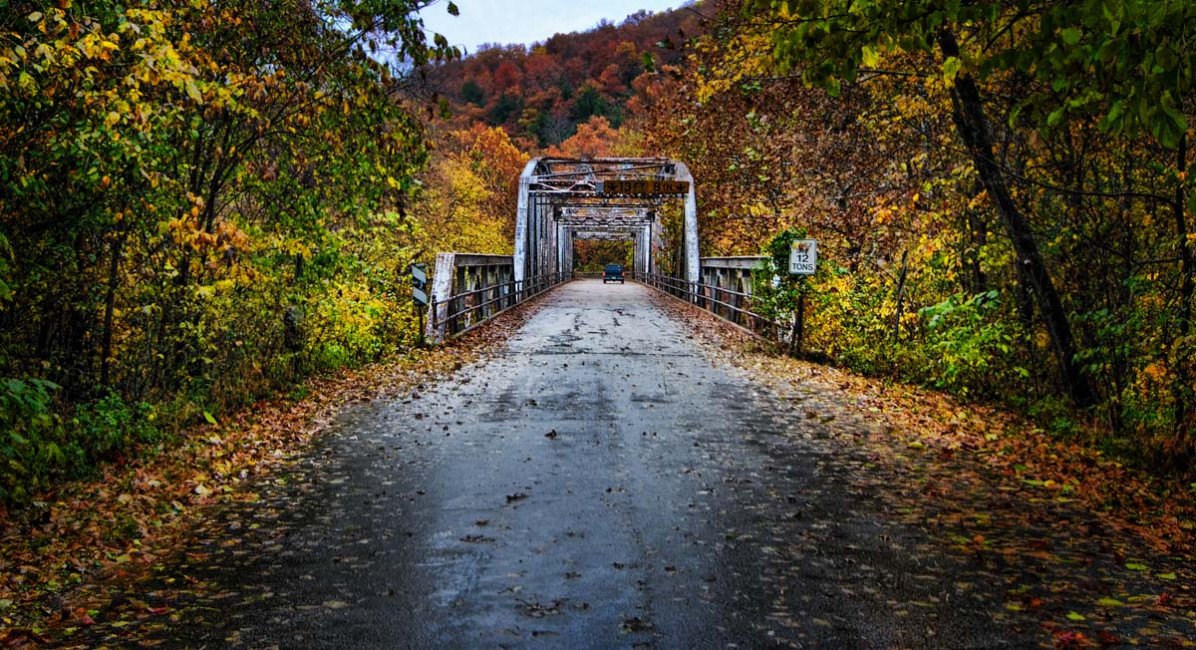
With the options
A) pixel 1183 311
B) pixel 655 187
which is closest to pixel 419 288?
pixel 1183 311

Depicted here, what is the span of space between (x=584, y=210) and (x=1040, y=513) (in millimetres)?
58564

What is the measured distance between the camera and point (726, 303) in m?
23.7

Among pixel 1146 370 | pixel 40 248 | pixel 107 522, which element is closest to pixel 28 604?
pixel 107 522

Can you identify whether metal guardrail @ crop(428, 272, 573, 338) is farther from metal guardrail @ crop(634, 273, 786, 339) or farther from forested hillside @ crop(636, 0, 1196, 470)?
forested hillside @ crop(636, 0, 1196, 470)

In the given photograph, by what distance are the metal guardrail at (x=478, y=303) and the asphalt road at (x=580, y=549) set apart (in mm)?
8114

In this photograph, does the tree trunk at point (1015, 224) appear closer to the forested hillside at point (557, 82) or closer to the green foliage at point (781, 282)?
the green foliage at point (781, 282)

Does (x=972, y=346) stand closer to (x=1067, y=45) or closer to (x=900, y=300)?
(x=900, y=300)

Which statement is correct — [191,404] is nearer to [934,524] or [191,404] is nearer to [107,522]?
[107,522]

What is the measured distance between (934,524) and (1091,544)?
0.93 m

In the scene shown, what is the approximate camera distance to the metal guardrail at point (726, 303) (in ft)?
59.3

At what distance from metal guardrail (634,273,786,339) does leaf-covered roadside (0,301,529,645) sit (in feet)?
33.1

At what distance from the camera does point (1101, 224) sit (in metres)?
8.92

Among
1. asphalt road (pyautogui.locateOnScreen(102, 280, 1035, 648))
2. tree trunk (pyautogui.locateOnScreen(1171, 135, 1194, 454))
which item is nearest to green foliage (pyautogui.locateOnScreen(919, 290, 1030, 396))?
tree trunk (pyautogui.locateOnScreen(1171, 135, 1194, 454))

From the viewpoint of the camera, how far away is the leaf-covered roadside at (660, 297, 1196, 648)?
4.42m
